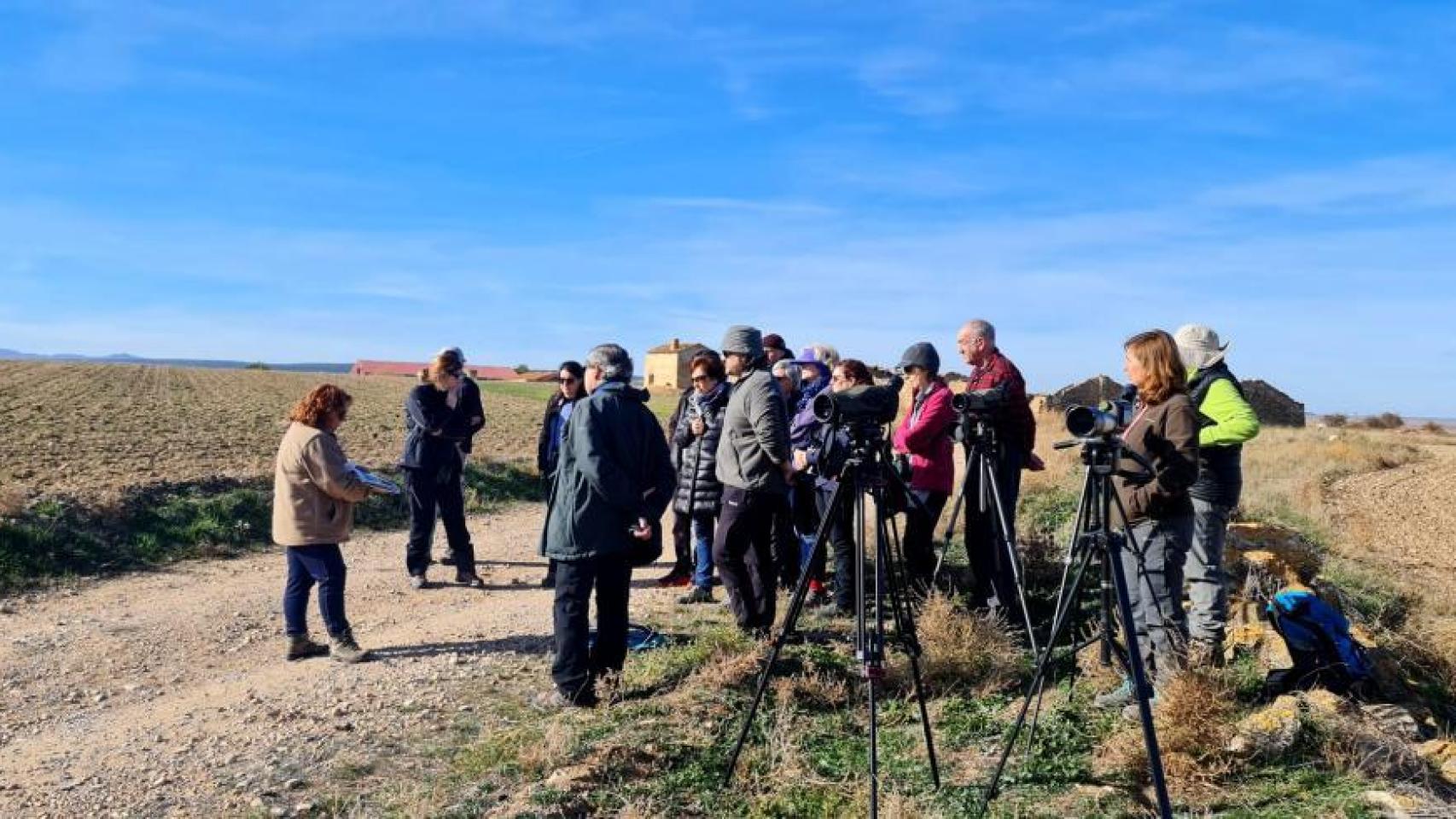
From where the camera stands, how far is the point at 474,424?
355 inches

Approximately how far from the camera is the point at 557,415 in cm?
866

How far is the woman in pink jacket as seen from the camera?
650 centimetres

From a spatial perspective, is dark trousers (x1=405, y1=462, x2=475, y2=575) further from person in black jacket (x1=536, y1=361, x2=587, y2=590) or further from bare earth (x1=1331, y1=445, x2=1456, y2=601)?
bare earth (x1=1331, y1=445, x2=1456, y2=601)

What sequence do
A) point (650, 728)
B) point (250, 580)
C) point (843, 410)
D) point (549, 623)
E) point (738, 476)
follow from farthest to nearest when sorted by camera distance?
point (250, 580) < point (549, 623) < point (738, 476) < point (650, 728) < point (843, 410)

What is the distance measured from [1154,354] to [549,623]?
473 centimetres

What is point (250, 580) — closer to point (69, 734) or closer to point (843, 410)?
point (69, 734)

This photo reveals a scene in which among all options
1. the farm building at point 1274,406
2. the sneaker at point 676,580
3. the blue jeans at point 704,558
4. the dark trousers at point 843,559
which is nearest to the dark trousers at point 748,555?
the dark trousers at point 843,559

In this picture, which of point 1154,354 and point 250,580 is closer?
point 1154,354

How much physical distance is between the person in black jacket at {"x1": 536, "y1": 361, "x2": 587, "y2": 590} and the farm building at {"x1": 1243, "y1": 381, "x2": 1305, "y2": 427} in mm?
35911

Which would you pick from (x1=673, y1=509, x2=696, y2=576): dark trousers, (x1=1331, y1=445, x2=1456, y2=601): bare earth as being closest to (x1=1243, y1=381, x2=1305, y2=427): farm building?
(x1=1331, y1=445, x2=1456, y2=601): bare earth

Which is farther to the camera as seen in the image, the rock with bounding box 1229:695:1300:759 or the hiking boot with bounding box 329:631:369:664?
the hiking boot with bounding box 329:631:369:664

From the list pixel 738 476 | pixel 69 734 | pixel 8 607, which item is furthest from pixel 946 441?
pixel 8 607

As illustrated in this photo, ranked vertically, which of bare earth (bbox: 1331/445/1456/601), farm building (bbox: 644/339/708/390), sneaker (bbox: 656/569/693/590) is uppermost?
farm building (bbox: 644/339/708/390)

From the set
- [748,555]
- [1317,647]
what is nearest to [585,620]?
[748,555]
